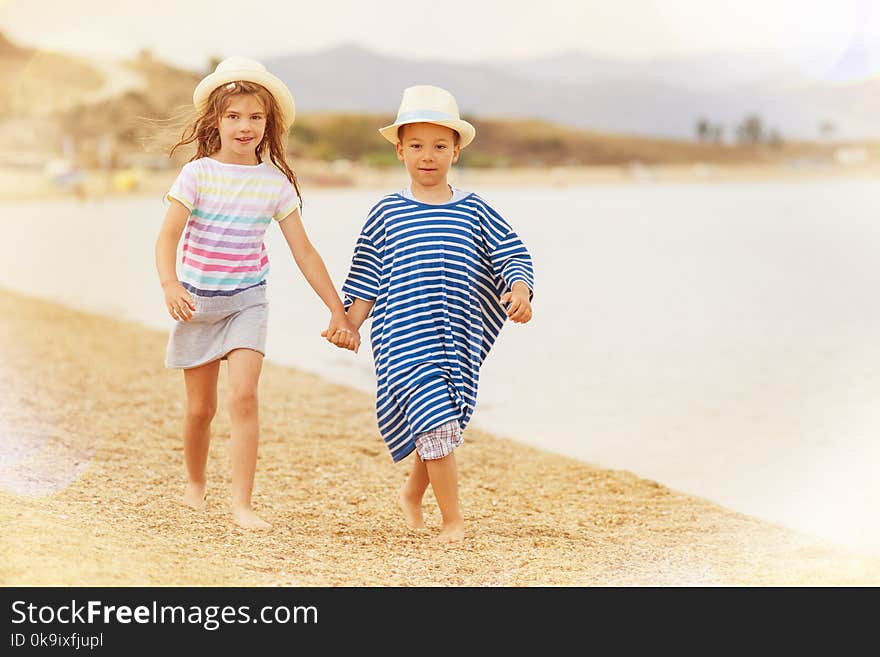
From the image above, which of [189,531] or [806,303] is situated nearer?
[189,531]

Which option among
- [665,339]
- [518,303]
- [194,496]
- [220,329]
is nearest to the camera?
[518,303]

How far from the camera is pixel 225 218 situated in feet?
9.18

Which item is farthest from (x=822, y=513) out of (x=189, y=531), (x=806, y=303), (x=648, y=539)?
(x=806, y=303)

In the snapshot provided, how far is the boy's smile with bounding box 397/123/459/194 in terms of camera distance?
9.01ft

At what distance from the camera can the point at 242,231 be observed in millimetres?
2805

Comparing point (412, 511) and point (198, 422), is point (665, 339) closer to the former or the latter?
point (412, 511)

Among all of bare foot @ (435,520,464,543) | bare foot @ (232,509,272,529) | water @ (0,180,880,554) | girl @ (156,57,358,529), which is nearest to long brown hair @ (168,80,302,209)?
girl @ (156,57,358,529)

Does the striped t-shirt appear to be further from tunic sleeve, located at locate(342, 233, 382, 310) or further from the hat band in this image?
the hat band

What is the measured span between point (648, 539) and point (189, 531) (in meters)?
1.21

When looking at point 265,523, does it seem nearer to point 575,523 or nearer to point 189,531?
point 189,531

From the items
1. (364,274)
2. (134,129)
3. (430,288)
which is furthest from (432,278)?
(134,129)

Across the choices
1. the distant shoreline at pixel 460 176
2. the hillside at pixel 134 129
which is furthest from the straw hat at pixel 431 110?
the hillside at pixel 134 129

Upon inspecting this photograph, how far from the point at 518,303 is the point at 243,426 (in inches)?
28.5

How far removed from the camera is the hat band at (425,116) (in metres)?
2.70
